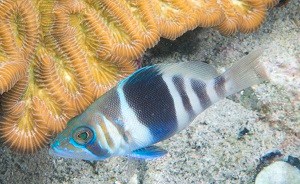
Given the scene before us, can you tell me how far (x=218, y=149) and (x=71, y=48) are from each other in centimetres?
146

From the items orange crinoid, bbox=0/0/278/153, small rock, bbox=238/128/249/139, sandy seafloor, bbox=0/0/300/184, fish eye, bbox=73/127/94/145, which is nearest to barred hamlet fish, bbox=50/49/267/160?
fish eye, bbox=73/127/94/145

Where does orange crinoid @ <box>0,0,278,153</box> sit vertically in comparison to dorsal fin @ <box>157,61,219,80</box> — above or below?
below

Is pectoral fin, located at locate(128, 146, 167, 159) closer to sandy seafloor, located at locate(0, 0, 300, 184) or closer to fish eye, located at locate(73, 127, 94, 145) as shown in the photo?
fish eye, located at locate(73, 127, 94, 145)

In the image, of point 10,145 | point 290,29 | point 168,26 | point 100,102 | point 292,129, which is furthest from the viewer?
point 290,29

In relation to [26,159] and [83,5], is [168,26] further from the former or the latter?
[26,159]

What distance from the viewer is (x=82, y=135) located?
1801 millimetres

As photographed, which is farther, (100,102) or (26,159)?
(26,159)

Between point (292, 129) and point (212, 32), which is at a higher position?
point (212, 32)

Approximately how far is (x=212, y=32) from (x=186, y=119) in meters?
1.93

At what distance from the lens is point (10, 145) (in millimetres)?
2756

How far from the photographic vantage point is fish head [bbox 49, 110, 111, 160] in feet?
5.91

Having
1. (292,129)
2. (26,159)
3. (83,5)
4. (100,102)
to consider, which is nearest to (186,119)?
(100,102)

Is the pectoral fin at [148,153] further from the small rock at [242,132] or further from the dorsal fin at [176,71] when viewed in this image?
the small rock at [242,132]

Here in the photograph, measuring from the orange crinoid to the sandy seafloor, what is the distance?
485mm
